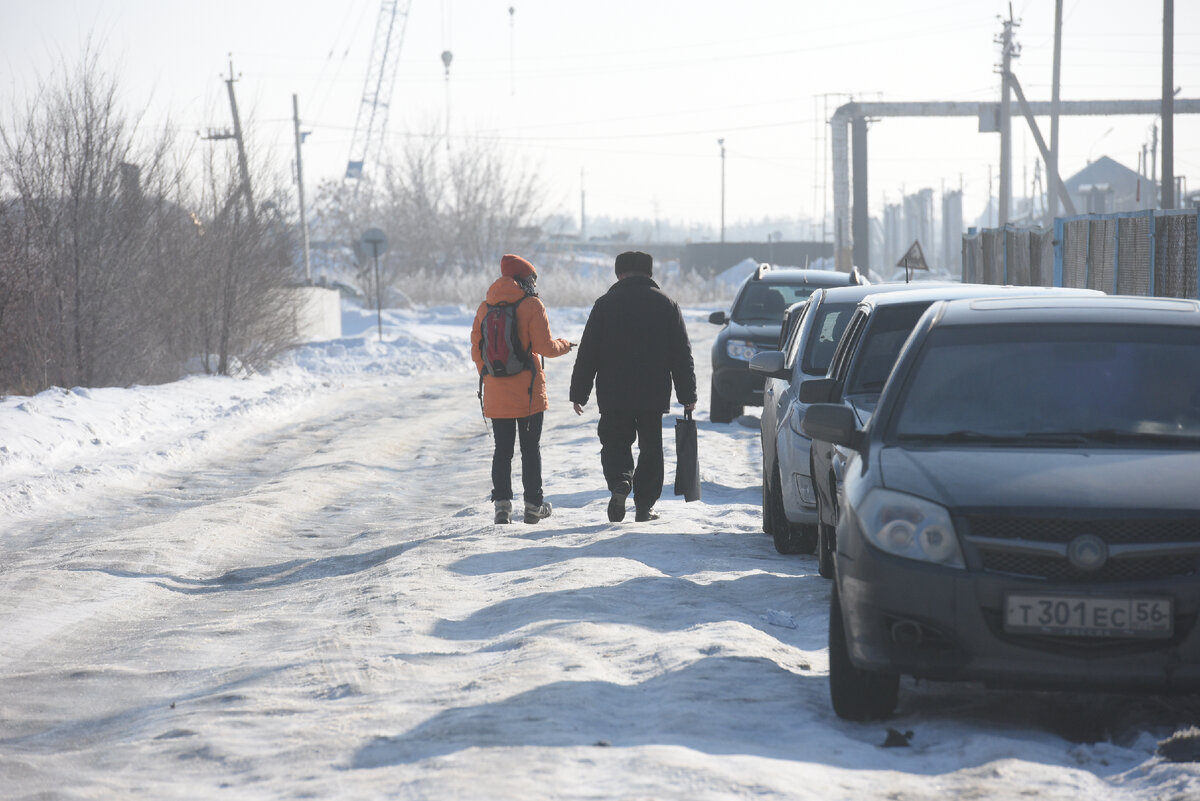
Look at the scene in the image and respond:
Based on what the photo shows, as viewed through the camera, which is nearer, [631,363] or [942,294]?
[942,294]

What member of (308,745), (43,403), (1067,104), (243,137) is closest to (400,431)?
(43,403)

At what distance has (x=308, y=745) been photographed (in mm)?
4605

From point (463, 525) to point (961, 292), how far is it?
4095 mm

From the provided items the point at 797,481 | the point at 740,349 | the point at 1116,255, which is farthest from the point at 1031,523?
the point at 1116,255

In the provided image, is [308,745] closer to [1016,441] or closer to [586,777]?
[586,777]

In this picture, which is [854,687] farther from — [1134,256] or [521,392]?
[1134,256]

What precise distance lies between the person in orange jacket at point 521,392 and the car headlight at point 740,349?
20.3ft

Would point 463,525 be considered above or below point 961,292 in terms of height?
below

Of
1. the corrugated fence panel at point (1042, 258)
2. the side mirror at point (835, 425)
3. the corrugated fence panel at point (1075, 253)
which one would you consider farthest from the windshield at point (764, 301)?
the side mirror at point (835, 425)

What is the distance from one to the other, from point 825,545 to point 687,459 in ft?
7.13

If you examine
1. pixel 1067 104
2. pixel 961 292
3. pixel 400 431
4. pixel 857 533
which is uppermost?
pixel 1067 104

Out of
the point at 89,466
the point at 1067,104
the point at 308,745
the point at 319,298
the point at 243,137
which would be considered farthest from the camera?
the point at 1067,104

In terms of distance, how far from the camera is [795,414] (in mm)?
8117

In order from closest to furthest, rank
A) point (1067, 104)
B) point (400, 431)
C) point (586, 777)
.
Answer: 1. point (586, 777)
2. point (400, 431)
3. point (1067, 104)
